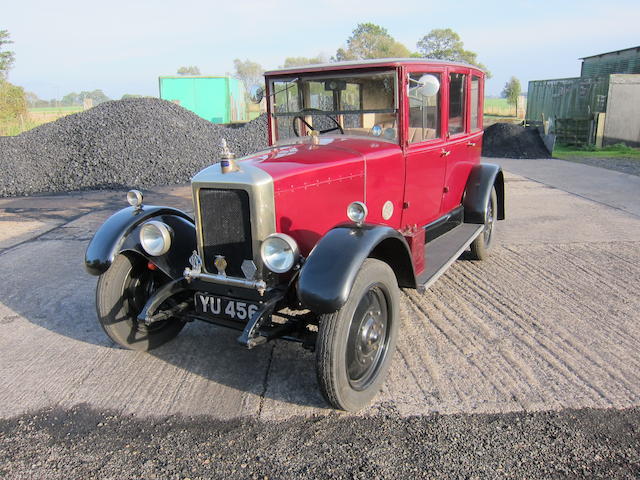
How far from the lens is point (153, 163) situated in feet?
37.7

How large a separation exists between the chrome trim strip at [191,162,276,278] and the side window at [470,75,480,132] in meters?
3.17

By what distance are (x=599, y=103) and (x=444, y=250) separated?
16.7 m

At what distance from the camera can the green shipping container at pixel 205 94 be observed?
2262 centimetres

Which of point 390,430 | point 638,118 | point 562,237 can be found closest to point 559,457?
point 390,430

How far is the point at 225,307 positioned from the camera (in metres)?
3.08

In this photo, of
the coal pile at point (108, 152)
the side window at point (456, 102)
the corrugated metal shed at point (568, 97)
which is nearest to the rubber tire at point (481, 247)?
the side window at point (456, 102)

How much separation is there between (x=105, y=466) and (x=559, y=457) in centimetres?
231

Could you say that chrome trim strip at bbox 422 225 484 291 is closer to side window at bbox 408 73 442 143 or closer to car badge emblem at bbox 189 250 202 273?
side window at bbox 408 73 442 143

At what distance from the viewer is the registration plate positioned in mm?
2994

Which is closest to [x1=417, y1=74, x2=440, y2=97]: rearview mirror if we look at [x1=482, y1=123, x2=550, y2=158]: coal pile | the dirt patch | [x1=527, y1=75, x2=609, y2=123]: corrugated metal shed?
the dirt patch

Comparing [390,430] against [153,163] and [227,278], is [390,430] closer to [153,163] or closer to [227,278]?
[227,278]

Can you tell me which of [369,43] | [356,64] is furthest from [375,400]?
[369,43]

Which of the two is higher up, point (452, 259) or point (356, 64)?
point (356, 64)

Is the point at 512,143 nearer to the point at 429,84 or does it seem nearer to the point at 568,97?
the point at 568,97
